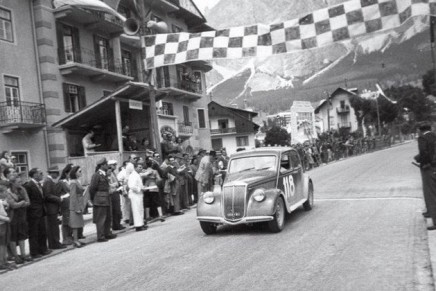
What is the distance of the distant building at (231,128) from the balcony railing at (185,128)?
132 ft

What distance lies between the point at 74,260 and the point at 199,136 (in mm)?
30562

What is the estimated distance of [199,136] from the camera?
39.4 m

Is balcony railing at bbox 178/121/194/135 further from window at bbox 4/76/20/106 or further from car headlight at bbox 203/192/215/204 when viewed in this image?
car headlight at bbox 203/192/215/204

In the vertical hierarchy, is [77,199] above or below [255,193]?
above

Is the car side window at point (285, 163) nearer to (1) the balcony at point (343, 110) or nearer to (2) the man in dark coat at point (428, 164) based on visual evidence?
(2) the man in dark coat at point (428, 164)

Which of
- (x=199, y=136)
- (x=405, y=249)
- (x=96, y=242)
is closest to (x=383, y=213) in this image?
(x=405, y=249)

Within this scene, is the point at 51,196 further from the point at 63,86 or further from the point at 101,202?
the point at 63,86

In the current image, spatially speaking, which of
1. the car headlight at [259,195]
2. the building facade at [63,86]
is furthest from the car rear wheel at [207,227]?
the building facade at [63,86]

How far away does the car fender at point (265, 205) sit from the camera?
9.48 metres

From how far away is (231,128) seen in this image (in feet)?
252

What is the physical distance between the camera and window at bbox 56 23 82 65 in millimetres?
23641

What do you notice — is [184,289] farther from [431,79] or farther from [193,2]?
[431,79]

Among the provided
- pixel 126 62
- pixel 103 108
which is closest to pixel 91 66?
pixel 126 62

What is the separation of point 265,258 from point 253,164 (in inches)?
160
